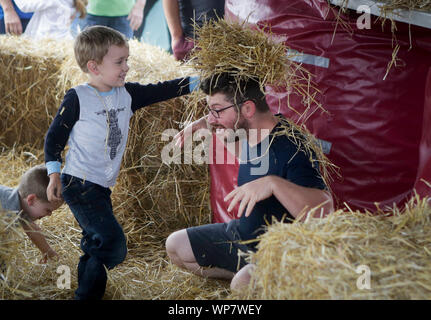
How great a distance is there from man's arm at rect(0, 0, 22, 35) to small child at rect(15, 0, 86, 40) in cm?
7

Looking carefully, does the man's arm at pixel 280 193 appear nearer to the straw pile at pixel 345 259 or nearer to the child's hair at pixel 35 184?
the straw pile at pixel 345 259

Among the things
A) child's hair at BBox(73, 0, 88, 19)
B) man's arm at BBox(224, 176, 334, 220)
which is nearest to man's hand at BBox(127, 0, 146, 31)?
child's hair at BBox(73, 0, 88, 19)

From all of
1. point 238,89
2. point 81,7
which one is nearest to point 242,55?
point 238,89

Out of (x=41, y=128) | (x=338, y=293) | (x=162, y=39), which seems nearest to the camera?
(x=338, y=293)

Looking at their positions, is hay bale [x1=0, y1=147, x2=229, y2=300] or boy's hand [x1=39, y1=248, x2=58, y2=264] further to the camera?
boy's hand [x1=39, y1=248, x2=58, y2=264]

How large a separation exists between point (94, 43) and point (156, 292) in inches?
49.9

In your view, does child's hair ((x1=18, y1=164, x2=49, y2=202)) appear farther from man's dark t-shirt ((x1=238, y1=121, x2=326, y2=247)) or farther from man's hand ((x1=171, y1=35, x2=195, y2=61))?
man's hand ((x1=171, y1=35, x2=195, y2=61))

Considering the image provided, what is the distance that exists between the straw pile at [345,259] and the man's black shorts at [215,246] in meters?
0.82

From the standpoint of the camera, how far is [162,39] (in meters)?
6.43

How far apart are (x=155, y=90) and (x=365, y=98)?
1.07 meters

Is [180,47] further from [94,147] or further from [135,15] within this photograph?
[94,147]

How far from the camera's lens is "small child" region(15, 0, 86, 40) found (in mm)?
4719
